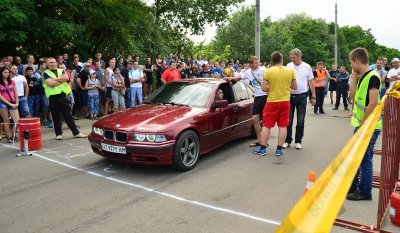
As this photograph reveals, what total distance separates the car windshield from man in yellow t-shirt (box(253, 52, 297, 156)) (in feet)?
3.70

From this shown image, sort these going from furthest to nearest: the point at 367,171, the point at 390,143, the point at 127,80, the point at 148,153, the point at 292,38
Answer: the point at 292,38, the point at 127,80, the point at 148,153, the point at 367,171, the point at 390,143

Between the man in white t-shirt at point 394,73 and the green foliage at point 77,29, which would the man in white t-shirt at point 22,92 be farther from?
the man in white t-shirt at point 394,73

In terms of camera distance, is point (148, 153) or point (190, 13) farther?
point (190, 13)

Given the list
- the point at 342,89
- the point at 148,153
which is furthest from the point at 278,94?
the point at 342,89

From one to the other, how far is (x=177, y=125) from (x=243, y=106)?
2.29 meters

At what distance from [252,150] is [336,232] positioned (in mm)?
3633

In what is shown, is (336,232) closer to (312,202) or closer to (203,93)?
(312,202)

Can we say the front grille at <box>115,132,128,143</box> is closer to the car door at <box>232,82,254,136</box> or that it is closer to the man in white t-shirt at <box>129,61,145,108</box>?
the car door at <box>232,82,254,136</box>

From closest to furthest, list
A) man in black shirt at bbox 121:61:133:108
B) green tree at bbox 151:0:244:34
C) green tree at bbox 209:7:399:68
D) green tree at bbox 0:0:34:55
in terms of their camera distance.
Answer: green tree at bbox 0:0:34:55, man in black shirt at bbox 121:61:133:108, green tree at bbox 151:0:244:34, green tree at bbox 209:7:399:68

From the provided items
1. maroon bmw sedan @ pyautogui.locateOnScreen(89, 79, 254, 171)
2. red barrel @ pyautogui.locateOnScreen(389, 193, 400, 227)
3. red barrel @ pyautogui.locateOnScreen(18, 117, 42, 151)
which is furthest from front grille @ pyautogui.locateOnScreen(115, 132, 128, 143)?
red barrel @ pyautogui.locateOnScreen(389, 193, 400, 227)

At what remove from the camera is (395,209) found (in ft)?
12.6

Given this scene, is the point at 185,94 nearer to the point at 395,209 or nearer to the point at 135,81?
the point at 395,209

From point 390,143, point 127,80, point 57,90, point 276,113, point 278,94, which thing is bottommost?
point 390,143

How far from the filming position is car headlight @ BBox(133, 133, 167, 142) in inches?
217
